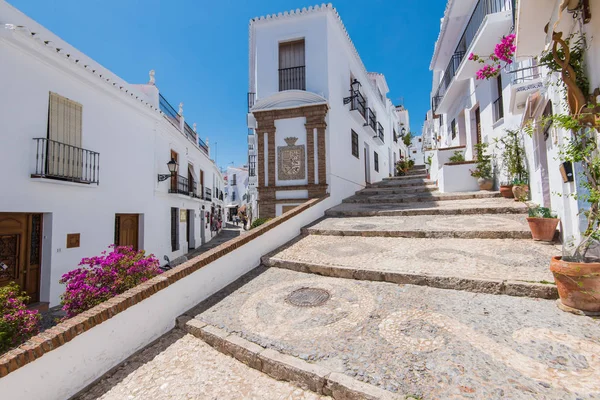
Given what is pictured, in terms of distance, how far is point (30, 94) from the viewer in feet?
23.3

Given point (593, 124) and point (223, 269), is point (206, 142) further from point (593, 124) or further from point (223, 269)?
point (593, 124)

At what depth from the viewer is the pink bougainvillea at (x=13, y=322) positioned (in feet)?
10.5

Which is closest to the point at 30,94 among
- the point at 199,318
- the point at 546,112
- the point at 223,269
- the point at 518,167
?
the point at 223,269

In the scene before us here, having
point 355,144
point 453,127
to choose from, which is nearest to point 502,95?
point 355,144

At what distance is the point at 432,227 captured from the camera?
6.51 metres

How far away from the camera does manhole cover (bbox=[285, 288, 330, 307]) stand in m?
3.71

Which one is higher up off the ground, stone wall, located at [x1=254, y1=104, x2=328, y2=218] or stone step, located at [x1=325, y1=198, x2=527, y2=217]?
stone wall, located at [x1=254, y1=104, x2=328, y2=218]

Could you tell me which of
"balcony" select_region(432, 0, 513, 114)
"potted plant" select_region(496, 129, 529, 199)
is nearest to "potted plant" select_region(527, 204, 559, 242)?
"potted plant" select_region(496, 129, 529, 199)

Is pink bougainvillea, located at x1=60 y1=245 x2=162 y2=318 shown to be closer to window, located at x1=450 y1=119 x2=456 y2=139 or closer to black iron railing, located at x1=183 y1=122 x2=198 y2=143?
black iron railing, located at x1=183 y1=122 x2=198 y2=143

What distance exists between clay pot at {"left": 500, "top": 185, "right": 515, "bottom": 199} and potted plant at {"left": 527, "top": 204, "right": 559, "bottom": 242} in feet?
11.5

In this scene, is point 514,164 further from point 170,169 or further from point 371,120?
point 170,169

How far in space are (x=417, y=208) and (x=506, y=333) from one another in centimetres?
622

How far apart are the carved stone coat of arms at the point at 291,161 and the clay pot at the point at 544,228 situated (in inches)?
260

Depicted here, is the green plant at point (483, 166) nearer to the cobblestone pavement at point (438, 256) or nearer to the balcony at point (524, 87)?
the balcony at point (524, 87)
